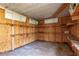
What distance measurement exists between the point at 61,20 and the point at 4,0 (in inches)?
168

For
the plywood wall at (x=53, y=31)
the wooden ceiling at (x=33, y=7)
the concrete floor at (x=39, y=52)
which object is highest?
the wooden ceiling at (x=33, y=7)

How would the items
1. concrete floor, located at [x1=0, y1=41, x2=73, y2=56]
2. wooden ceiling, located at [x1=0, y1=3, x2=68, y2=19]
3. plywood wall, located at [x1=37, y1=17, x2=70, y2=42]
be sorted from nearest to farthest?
wooden ceiling, located at [x1=0, y1=3, x2=68, y2=19] → concrete floor, located at [x1=0, y1=41, x2=73, y2=56] → plywood wall, located at [x1=37, y1=17, x2=70, y2=42]

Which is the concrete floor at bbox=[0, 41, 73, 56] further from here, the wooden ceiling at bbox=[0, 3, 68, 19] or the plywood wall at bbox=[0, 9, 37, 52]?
the wooden ceiling at bbox=[0, 3, 68, 19]

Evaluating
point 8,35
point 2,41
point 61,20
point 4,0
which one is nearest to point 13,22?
point 8,35

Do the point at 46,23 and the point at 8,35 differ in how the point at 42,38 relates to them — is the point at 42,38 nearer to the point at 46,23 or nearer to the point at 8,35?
the point at 46,23

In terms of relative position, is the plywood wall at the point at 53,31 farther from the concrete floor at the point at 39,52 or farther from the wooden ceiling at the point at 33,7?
the wooden ceiling at the point at 33,7

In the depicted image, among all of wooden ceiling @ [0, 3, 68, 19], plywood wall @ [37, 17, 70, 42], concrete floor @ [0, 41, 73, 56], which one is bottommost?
concrete floor @ [0, 41, 73, 56]

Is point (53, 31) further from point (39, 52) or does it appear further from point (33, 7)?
point (33, 7)

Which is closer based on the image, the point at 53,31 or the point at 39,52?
the point at 39,52

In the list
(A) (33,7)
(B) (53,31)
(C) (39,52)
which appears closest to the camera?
(A) (33,7)

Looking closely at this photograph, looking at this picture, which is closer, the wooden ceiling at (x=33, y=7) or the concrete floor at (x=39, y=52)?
the wooden ceiling at (x=33, y=7)

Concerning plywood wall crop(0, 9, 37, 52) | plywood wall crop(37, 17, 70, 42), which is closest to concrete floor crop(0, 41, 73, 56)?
plywood wall crop(0, 9, 37, 52)

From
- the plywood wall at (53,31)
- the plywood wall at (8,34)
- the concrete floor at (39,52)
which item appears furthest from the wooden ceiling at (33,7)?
the plywood wall at (53,31)

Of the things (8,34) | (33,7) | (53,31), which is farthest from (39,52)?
(53,31)
